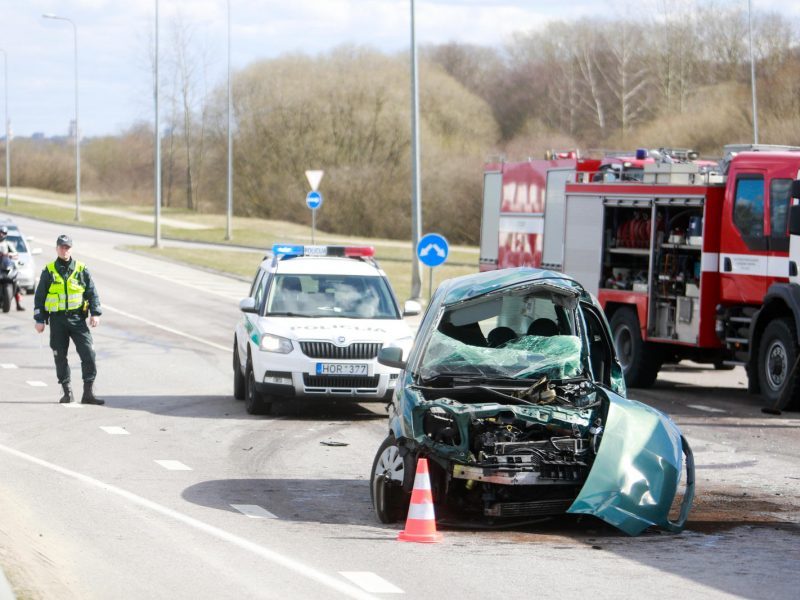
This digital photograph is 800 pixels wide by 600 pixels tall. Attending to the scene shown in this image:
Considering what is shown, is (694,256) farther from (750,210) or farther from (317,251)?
(317,251)

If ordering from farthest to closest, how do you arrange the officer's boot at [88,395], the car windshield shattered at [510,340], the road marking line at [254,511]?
the officer's boot at [88,395] < the car windshield shattered at [510,340] < the road marking line at [254,511]

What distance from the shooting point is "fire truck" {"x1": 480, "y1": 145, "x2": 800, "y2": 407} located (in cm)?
1692

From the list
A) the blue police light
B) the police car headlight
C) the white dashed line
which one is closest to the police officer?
the police car headlight

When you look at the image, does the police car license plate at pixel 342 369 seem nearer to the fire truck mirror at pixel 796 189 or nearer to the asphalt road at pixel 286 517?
the asphalt road at pixel 286 517

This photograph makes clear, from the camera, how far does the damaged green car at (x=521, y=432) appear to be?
894 cm

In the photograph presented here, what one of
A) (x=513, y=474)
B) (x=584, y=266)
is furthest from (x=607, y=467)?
(x=584, y=266)

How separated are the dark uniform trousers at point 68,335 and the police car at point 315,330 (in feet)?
5.75

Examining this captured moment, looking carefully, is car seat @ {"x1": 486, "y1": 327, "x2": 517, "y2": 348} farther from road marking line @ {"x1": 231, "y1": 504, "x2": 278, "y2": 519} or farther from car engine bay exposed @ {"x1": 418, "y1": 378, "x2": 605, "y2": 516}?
road marking line @ {"x1": 231, "y1": 504, "x2": 278, "y2": 519}

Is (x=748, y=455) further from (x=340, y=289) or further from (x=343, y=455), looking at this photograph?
(x=340, y=289)

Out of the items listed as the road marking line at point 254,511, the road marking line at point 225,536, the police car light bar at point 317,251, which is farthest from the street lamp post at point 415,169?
the road marking line at point 254,511

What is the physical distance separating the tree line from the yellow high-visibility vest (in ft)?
190

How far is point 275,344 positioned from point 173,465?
3312mm

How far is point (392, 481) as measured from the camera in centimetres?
931

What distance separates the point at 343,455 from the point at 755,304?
697 centimetres
